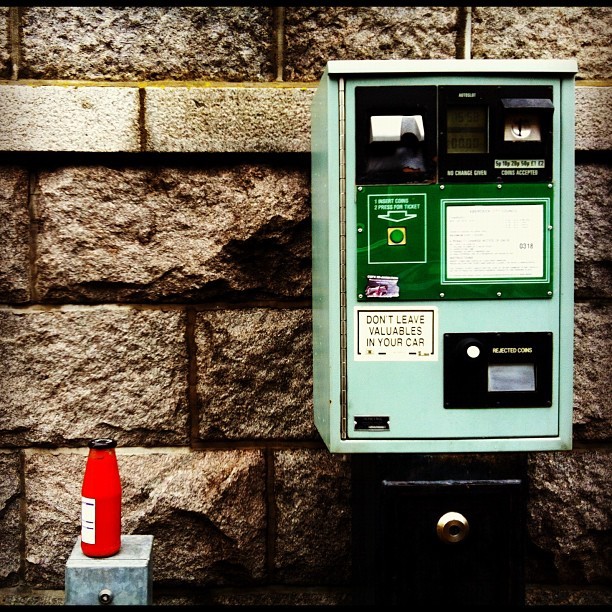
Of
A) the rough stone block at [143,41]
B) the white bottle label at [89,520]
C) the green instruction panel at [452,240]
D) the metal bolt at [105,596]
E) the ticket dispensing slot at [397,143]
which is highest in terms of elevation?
the rough stone block at [143,41]

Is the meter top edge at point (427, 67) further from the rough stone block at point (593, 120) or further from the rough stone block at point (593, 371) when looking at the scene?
the rough stone block at point (593, 371)

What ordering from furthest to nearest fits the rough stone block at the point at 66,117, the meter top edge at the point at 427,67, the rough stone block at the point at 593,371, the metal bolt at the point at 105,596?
the rough stone block at the point at 593,371
the rough stone block at the point at 66,117
the metal bolt at the point at 105,596
the meter top edge at the point at 427,67

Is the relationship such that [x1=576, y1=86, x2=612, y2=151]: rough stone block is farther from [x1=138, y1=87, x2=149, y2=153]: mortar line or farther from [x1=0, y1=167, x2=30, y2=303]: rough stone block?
[x1=0, y1=167, x2=30, y2=303]: rough stone block

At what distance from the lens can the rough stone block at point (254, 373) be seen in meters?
2.63

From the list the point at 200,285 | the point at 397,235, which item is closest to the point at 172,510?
the point at 200,285

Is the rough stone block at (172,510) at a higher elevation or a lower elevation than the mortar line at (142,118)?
lower

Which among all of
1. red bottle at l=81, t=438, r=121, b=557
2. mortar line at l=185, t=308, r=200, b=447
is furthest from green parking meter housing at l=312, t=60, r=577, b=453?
mortar line at l=185, t=308, r=200, b=447

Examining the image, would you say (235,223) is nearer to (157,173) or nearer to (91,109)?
(157,173)

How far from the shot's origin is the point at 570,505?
2.67 m

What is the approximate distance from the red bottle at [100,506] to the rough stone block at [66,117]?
115 cm

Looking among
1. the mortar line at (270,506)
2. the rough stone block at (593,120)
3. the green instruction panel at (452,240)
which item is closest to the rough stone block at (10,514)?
the mortar line at (270,506)

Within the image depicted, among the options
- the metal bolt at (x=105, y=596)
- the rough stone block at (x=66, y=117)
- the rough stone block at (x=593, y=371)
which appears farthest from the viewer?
the rough stone block at (x=593, y=371)

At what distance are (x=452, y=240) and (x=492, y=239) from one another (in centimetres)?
11

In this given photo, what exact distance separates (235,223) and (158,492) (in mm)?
1076
